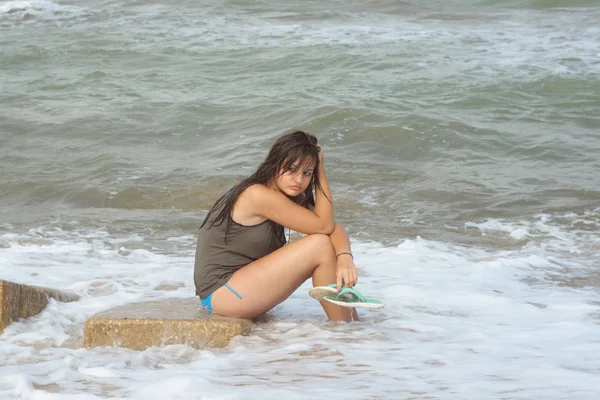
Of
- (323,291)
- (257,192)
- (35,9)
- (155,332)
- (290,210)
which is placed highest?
(35,9)

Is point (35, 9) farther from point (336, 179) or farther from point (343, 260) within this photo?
point (343, 260)

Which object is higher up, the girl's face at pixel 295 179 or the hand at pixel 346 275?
the girl's face at pixel 295 179

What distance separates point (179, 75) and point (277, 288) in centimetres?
1054

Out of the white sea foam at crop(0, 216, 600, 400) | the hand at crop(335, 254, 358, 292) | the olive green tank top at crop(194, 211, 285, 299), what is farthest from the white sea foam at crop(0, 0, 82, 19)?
the hand at crop(335, 254, 358, 292)

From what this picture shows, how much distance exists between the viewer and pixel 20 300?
480cm

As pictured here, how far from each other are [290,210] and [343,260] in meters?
0.40

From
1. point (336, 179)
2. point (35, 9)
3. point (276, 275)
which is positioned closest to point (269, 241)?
point (276, 275)

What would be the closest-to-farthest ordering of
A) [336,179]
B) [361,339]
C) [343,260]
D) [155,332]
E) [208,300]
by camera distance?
1. [155,332]
2. [361,339]
3. [343,260]
4. [208,300]
5. [336,179]


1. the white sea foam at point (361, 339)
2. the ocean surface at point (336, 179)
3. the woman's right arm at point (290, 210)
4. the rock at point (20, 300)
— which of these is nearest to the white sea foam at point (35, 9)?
the ocean surface at point (336, 179)

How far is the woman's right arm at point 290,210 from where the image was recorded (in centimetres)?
468

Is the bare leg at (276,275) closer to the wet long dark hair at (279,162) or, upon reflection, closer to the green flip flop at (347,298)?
the green flip flop at (347,298)

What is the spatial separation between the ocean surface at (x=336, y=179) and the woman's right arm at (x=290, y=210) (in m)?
0.56

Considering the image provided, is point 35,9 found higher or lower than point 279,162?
higher

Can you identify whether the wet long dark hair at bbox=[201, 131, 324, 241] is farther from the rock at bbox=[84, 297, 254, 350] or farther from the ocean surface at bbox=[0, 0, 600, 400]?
the ocean surface at bbox=[0, 0, 600, 400]
